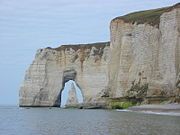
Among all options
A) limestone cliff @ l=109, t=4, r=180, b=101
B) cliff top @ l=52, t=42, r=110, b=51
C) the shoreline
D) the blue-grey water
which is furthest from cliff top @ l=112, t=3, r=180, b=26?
the blue-grey water

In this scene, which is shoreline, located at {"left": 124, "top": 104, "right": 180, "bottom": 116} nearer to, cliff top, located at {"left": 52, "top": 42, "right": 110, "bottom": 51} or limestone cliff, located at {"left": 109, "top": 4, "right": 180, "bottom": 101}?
limestone cliff, located at {"left": 109, "top": 4, "right": 180, "bottom": 101}

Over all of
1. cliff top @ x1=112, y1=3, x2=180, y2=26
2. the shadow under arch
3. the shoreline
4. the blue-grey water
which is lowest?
the blue-grey water

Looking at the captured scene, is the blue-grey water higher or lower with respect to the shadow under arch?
lower

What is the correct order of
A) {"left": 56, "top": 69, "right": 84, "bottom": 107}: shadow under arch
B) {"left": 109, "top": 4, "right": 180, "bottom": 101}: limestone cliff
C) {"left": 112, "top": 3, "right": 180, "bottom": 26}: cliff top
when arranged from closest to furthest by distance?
{"left": 109, "top": 4, "right": 180, "bottom": 101}: limestone cliff, {"left": 112, "top": 3, "right": 180, "bottom": 26}: cliff top, {"left": 56, "top": 69, "right": 84, "bottom": 107}: shadow under arch

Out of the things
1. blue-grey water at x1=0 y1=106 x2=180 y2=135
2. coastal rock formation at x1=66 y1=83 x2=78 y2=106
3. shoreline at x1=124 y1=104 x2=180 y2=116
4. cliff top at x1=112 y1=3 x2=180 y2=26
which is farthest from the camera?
coastal rock formation at x1=66 y1=83 x2=78 y2=106

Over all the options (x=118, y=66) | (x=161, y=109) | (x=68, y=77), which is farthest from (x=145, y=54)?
(x=68, y=77)

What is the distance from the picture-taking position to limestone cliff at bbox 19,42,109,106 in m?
94.4

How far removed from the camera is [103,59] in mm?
94750

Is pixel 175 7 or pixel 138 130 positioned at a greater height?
pixel 175 7

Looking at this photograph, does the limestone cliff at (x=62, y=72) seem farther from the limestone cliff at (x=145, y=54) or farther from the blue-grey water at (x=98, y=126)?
the blue-grey water at (x=98, y=126)

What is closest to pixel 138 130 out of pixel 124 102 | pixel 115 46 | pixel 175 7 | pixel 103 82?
pixel 175 7

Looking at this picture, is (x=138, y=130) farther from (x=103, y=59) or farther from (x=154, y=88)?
(x=103, y=59)

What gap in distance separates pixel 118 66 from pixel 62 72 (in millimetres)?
19576

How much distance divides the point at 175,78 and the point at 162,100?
3.03 metres
